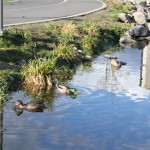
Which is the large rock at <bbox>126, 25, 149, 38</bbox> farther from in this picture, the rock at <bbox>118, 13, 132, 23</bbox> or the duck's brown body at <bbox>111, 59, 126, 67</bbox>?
the duck's brown body at <bbox>111, 59, 126, 67</bbox>

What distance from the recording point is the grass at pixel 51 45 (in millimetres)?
18672

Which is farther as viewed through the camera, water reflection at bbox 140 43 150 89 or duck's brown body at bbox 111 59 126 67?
duck's brown body at bbox 111 59 126 67

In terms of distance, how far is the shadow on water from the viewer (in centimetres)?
1345

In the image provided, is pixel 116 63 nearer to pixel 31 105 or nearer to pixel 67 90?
pixel 67 90

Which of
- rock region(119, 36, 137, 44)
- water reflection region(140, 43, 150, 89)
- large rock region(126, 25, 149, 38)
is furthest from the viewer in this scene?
large rock region(126, 25, 149, 38)

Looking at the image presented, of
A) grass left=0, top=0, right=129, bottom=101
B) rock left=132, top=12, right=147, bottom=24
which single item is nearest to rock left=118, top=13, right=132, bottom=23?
rock left=132, top=12, right=147, bottom=24

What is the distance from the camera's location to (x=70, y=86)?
19.0 m

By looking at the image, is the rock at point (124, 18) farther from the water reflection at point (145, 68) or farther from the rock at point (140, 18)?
the water reflection at point (145, 68)

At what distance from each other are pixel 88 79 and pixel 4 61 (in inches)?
144

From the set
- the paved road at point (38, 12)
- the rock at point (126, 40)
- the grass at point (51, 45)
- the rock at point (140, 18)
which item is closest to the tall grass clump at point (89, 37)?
the grass at point (51, 45)

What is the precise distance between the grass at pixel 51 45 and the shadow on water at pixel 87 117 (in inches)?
29.3

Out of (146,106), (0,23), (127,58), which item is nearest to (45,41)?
(0,23)

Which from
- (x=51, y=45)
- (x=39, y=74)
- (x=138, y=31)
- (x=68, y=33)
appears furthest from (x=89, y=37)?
(x=39, y=74)

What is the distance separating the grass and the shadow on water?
0.75m
